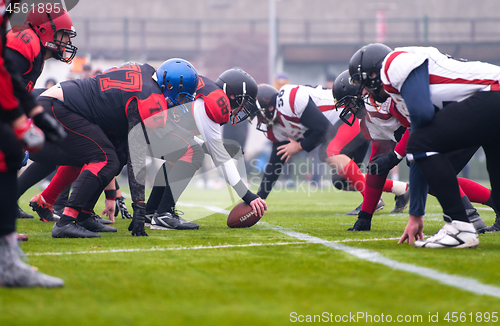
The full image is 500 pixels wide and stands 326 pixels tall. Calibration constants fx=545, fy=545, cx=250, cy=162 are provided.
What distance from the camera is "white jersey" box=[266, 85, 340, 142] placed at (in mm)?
6535

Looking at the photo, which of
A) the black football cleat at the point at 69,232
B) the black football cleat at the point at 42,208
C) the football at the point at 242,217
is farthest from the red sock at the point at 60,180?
the football at the point at 242,217

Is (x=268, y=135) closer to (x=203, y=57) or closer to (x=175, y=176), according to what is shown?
(x=175, y=176)

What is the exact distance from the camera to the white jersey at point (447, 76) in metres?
3.35

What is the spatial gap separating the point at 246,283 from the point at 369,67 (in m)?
2.04

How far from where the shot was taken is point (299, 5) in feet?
128

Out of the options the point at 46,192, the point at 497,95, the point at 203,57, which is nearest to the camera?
the point at 497,95

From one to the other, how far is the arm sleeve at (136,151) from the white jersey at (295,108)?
8.93 feet

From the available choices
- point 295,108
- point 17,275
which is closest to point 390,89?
point 17,275

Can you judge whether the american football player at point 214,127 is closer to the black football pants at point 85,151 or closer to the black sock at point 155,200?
the black sock at point 155,200

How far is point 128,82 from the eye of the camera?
4.22 meters

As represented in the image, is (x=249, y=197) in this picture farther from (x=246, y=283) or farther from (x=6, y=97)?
(x=6, y=97)

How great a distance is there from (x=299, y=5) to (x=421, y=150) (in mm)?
37330

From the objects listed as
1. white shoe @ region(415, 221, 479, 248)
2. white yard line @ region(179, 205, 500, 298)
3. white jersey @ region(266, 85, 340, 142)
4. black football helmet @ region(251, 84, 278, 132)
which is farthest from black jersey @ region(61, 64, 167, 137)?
white jersey @ region(266, 85, 340, 142)

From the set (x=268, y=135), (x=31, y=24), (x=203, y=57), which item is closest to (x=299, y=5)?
(x=203, y=57)
